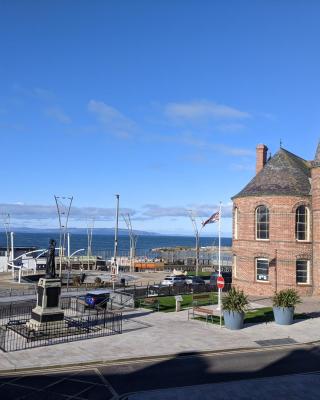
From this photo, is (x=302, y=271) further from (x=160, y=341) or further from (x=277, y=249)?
(x=160, y=341)

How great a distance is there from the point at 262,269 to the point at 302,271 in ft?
10.6

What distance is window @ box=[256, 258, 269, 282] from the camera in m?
38.0

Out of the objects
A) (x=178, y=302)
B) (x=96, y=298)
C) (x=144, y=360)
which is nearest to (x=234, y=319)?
(x=178, y=302)

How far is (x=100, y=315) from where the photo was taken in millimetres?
27719

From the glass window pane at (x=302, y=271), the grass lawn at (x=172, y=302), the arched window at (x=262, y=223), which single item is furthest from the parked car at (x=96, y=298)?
the glass window pane at (x=302, y=271)

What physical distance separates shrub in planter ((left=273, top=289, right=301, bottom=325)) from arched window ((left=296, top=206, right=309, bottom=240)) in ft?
39.8

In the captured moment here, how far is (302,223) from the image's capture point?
37.8 m

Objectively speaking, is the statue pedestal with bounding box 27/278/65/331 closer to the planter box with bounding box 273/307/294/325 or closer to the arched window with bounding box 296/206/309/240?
the planter box with bounding box 273/307/294/325

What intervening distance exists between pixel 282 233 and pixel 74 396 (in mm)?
26826

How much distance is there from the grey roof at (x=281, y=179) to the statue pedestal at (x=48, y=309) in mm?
21109

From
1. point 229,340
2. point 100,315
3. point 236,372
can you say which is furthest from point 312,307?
point 236,372

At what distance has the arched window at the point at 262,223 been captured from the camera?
3844 cm

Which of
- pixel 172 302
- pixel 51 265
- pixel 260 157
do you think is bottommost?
pixel 172 302

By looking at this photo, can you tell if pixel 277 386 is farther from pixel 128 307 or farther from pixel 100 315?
pixel 128 307
